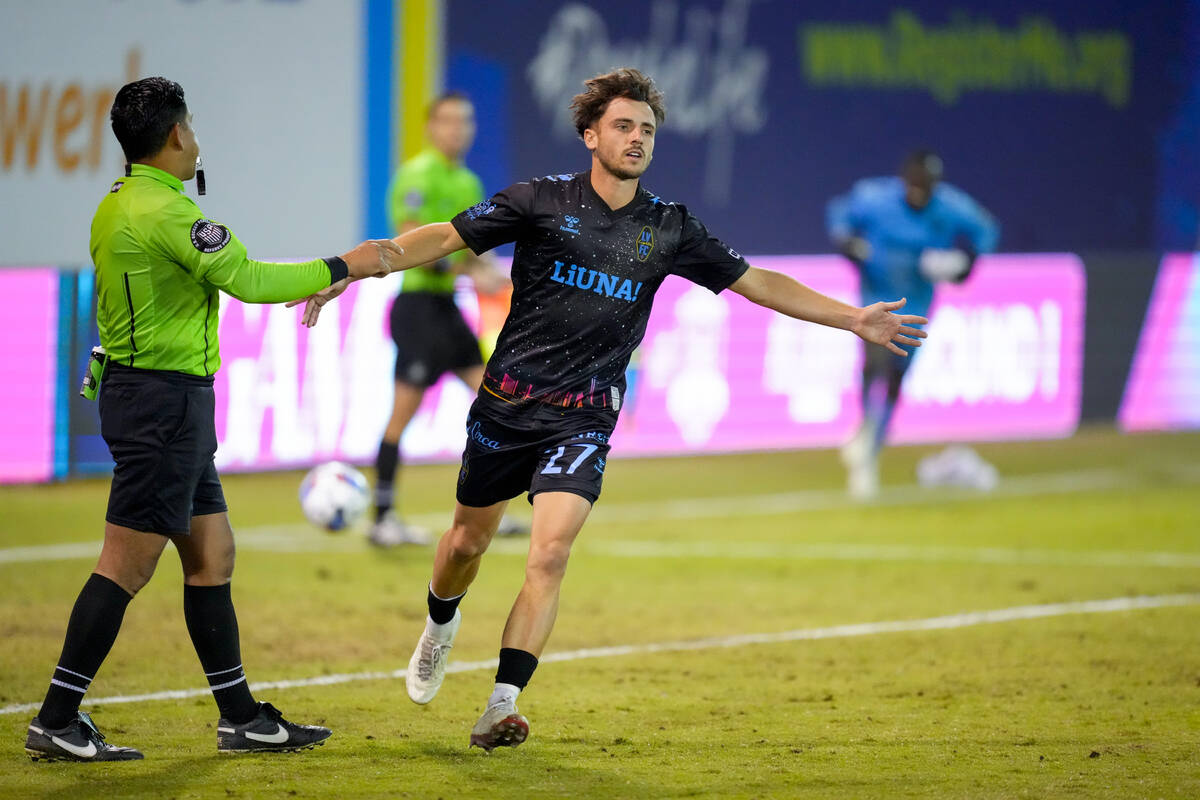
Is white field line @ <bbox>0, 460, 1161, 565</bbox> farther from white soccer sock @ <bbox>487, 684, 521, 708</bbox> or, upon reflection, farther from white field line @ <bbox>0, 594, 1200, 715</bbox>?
white soccer sock @ <bbox>487, 684, 521, 708</bbox>

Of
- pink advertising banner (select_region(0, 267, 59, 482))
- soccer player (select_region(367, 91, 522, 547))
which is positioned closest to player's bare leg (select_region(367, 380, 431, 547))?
soccer player (select_region(367, 91, 522, 547))

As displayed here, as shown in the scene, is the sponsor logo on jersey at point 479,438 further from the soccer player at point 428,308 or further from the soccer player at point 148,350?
the soccer player at point 428,308

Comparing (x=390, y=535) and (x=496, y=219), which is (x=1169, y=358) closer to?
(x=390, y=535)

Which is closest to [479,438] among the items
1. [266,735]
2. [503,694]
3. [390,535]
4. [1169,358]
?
[503,694]

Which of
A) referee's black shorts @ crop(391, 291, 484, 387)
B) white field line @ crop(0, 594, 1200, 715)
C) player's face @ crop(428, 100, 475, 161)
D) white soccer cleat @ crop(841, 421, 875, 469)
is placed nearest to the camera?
white field line @ crop(0, 594, 1200, 715)

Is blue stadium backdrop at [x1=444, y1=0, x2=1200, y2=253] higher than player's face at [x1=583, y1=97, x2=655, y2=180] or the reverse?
higher

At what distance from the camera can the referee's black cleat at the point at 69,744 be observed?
5.31 m

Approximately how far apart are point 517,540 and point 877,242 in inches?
163

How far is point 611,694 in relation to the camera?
6.66 m

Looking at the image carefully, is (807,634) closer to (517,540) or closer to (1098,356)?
(517,540)

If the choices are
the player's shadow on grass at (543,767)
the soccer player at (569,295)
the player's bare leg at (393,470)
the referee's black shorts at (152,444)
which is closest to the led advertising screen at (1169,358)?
the player's bare leg at (393,470)

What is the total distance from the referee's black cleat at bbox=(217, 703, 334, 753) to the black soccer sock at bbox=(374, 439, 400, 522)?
14.9 feet

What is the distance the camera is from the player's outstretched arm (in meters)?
6.05

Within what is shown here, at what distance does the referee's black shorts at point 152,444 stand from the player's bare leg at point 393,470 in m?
4.66
